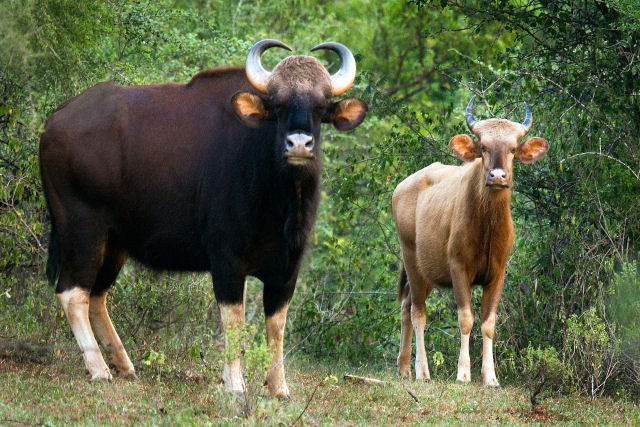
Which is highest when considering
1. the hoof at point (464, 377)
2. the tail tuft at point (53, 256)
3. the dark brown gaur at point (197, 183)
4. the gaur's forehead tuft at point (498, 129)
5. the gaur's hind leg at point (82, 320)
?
the gaur's forehead tuft at point (498, 129)

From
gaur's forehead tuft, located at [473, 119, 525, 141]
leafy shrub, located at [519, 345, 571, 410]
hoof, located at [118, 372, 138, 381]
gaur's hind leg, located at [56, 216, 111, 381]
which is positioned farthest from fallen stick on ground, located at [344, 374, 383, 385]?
gaur's forehead tuft, located at [473, 119, 525, 141]

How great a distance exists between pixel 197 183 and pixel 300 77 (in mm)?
1360

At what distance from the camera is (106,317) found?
28.9 feet

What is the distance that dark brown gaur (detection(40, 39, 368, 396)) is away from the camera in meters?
7.66

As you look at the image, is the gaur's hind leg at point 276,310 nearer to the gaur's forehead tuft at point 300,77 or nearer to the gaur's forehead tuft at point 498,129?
the gaur's forehead tuft at point 300,77

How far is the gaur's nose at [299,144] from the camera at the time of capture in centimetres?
717

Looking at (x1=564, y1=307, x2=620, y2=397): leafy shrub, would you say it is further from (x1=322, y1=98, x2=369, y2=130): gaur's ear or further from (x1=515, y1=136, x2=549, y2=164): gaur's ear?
(x1=322, y1=98, x2=369, y2=130): gaur's ear

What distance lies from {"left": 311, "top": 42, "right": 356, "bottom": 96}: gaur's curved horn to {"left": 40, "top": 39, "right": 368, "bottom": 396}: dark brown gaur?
1 centimetres

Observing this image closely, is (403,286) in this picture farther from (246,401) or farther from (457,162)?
(246,401)

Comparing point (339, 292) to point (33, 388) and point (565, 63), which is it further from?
point (33, 388)

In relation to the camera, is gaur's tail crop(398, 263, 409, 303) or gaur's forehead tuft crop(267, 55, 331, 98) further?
gaur's tail crop(398, 263, 409, 303)

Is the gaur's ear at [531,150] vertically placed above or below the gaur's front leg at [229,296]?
above

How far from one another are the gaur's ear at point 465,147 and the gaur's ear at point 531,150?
1.44 feet

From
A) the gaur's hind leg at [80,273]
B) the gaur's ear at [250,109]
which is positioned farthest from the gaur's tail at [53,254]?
the gaur's ear at [250,109]
